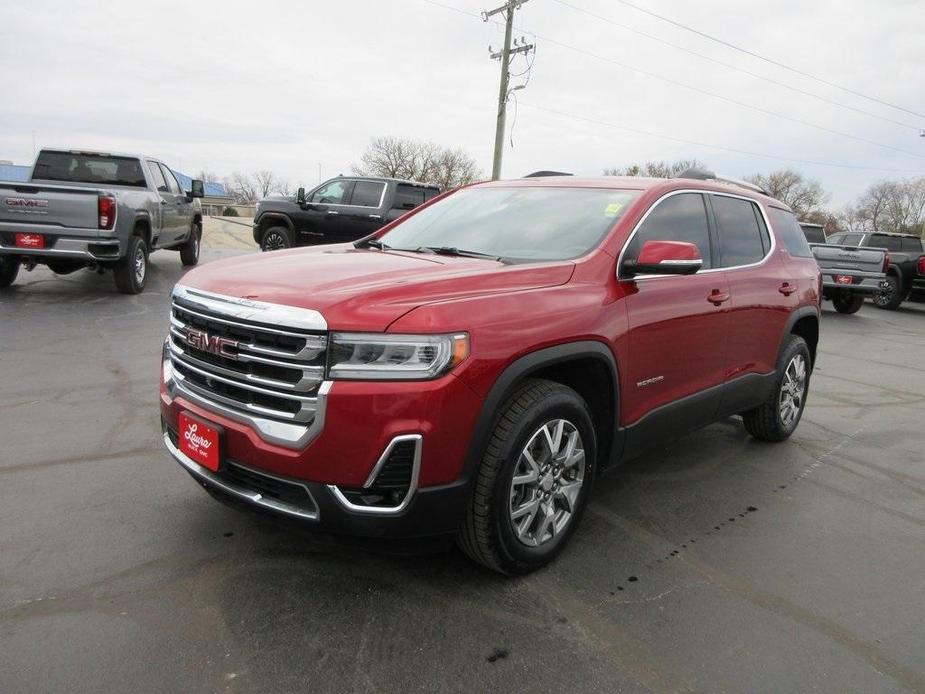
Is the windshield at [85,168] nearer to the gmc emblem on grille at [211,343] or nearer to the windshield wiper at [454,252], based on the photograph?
the windshield wiper at [454,252]

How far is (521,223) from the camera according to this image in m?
3.55

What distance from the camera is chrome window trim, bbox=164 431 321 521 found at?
2375 millimetres

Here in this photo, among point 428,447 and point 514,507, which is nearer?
point 428,447

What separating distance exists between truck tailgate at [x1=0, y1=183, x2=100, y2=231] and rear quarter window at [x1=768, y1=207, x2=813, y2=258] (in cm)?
785

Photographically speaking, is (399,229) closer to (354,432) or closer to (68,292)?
(354,432)

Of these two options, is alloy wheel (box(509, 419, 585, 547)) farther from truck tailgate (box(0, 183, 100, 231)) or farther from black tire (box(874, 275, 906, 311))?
black tire (box(874, 275, 906, 311))

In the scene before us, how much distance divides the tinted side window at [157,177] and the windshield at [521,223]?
322 inches

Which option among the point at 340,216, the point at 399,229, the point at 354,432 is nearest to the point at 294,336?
the point at 354,432

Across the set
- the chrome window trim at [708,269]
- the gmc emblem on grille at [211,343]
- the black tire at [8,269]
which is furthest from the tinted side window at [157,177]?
the chrome window trim at [708,269]

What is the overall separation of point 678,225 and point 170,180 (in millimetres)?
10468

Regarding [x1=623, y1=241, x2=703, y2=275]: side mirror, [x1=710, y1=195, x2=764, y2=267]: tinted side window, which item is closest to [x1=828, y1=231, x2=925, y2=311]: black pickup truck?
[x1=710, y1=195, x2=764, y2=267]: tinted side window

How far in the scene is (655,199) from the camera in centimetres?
346

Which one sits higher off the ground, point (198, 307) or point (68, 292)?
point (198, 307)

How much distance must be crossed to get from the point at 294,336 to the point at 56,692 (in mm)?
1328
